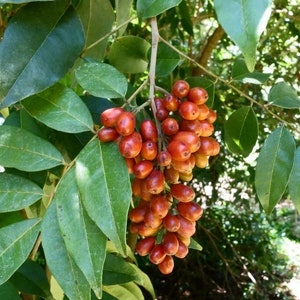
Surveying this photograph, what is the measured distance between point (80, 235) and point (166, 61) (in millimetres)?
314

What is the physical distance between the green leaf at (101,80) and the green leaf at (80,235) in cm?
11

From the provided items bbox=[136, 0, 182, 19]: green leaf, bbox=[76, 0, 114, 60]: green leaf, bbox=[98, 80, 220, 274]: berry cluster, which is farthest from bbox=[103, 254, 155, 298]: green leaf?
bbox=[136, 0, 182, 19]: green leaf

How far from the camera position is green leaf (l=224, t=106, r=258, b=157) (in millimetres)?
715

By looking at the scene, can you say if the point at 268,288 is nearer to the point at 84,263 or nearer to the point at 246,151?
the point at 246,151

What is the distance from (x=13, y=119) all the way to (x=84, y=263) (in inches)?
10.4

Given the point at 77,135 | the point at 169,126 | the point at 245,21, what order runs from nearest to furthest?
the point at 245,21, the point at 169,126, the point at 77,135

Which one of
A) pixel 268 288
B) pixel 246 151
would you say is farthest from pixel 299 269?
pixel 246 151

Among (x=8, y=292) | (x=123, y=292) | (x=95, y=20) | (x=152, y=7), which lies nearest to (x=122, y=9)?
(x=95, y=20)

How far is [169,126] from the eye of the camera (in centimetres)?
51

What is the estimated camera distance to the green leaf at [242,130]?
0.72 m

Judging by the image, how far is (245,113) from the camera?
72 centimetres

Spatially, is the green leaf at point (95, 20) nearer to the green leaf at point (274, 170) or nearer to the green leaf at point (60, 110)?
the green leaf at point (60, 110)

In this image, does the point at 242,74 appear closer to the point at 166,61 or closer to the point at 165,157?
the point at 166,61

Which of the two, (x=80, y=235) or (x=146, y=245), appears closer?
(x=80, y=235)
